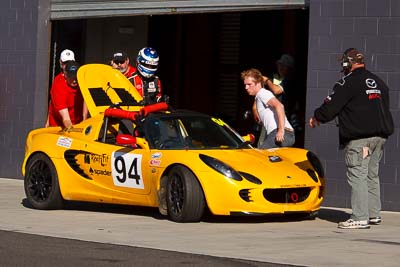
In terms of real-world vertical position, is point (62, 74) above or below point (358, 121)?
above

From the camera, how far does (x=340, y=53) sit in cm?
1449

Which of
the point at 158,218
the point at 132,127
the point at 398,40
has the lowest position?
the point at 158,218

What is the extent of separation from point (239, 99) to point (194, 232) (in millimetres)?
8931

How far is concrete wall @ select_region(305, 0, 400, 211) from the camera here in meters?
Result: 14.1

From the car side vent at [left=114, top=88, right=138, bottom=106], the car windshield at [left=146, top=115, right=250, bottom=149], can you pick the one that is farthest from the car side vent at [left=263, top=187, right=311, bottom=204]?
the car side vent at [left=114, top=88, right=138, bottom=106]

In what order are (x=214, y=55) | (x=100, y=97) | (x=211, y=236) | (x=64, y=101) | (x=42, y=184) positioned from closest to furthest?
(x=211, y=236) → (x=42, y=184) → (x=100, y=97) → (x=64, y=101) → (x=214, y=55)

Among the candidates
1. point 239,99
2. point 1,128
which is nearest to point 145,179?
point 1,128

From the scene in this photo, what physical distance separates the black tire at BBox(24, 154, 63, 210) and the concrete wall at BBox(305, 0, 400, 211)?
10.8 ft

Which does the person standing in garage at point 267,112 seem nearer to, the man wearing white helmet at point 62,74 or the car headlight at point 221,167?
the car headlight at point 221,167

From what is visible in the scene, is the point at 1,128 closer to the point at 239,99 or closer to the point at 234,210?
the point at 239,99

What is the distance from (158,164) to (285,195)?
54.9 inches

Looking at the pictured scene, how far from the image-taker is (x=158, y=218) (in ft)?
42.2

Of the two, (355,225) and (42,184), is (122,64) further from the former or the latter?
(355,225)

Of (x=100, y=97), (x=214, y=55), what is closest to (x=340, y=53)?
(x=100, y=97)
